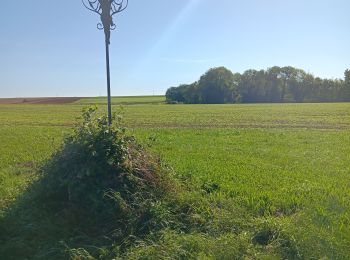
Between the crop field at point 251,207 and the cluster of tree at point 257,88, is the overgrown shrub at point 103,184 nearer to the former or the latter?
the crop field at point 251,207

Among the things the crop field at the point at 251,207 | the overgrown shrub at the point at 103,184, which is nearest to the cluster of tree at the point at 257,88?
the crop field at the point at 251,207

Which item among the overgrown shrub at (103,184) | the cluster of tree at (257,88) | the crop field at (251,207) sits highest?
the cluster of tree at (257,88)

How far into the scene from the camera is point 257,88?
326 ft

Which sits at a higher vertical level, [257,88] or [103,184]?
[257,88]

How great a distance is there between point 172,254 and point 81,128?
287 cm

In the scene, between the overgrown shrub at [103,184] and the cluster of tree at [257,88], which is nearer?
the overgrown shrub at [103,184]

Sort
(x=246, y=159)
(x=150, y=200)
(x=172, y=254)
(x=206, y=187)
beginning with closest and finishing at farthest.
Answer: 1. (x=172, y=254)
2. (x=150, y=200)
3. (x=206, y=187)
4. (x=246, y=159)

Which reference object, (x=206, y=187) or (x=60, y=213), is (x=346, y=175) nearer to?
(x=206, y=187)

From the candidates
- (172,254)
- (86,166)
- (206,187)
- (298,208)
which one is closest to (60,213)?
(86,166)

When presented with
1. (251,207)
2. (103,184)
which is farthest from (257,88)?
(103,184)

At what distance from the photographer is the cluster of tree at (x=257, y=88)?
9631 cm

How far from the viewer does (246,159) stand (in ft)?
34.0

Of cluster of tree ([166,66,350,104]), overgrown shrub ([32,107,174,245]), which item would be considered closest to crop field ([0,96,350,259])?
overgrown shrub ([32,107,174,245])

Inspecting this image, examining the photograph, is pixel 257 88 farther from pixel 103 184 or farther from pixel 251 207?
pixel 103 184
